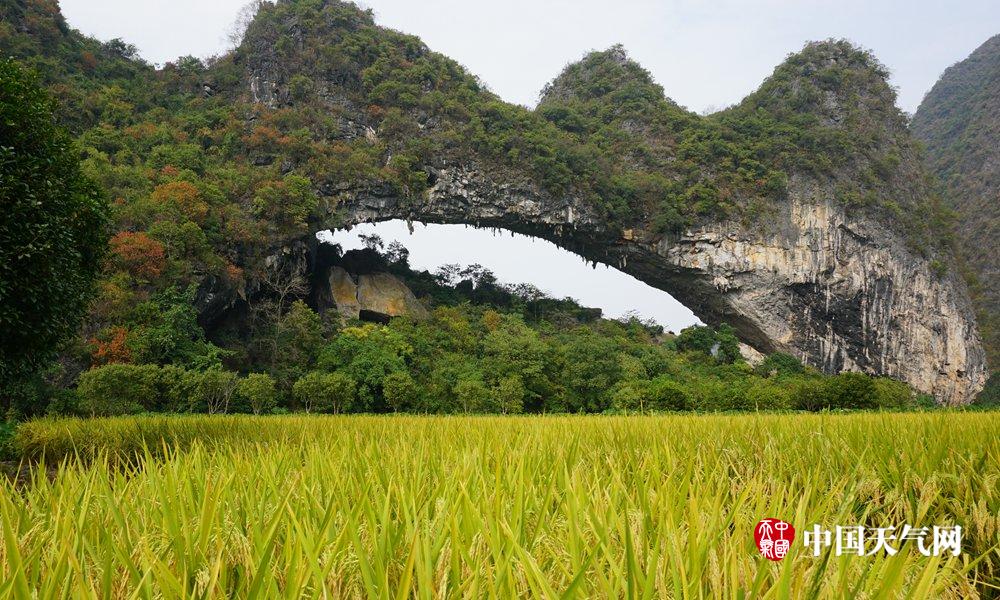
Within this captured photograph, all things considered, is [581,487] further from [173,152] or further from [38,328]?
[173,152]

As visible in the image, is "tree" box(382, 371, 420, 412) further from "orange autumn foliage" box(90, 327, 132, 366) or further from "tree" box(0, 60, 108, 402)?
"tree" box(0, 60, 108, 402)

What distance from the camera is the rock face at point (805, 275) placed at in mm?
29109

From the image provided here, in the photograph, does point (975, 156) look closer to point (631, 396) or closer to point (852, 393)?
point (852, 393)

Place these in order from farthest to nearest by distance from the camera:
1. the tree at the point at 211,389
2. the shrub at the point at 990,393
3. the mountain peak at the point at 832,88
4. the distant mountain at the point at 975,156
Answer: the distant mountain at the point at 975,156 → the mountain peak at the point at 832,88 → the shrub at the point at 990,393 → the tree at the point at 211,389

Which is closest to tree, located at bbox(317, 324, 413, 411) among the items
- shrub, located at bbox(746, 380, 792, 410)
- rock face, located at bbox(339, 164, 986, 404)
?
rock face, located at bbox(339, 164, 986, 404)

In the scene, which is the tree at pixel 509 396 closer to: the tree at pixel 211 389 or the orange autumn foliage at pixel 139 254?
the tree at pixel 211 389

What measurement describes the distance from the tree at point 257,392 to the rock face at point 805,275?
46.0 feet

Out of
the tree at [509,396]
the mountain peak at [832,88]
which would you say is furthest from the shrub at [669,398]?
the mountain peak at [832,88]

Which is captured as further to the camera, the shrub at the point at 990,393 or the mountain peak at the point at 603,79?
the mountain peak at the point at 603,79

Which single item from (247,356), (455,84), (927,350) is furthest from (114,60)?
(927,350)

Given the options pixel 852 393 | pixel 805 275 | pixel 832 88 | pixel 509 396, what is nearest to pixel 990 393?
pixel 805 275

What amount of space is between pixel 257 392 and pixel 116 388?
12.8ft

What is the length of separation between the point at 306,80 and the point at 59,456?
2815cm

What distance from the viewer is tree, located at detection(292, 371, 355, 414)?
17875mm
